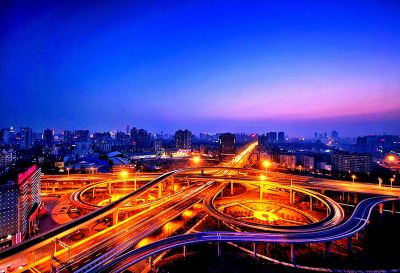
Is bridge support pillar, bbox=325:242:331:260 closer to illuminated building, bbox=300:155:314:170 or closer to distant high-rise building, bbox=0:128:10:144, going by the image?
illuminated building, bbox=300:155:314:170

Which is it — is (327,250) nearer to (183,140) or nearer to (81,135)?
(183,140)

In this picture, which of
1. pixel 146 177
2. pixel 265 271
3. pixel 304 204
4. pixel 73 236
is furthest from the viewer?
pixel 146 177

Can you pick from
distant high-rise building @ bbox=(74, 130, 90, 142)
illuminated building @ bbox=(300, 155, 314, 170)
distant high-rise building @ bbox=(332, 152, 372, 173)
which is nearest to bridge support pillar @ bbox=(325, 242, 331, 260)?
distant high-rise building @ bbox=(332, 152, 372, 173)

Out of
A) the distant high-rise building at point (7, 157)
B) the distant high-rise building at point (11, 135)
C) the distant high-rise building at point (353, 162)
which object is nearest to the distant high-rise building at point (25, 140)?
the distant high-rise building at point (11, 135)

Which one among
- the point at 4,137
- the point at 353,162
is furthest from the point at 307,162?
the point at 4,137

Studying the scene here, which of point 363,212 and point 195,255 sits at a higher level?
point 363,212

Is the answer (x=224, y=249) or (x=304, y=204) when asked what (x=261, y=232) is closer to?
(x=224, y=249)

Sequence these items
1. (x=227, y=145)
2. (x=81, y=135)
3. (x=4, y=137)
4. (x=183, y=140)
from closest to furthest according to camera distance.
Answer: (x=227, y=145), (x=4, y=137), (x=183, y=140), (x=81, y=135)

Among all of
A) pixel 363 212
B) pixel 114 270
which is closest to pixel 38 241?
pixel 114 270
